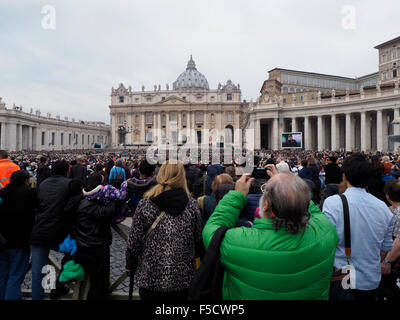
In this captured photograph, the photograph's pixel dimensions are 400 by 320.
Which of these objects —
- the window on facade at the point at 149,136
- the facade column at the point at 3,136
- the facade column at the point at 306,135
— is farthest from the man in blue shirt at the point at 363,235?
the window on facade at the point at 149,136

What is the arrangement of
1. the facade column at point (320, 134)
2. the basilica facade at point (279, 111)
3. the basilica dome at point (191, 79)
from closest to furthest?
1. the basilica facade at point (279, 111)
2. the facade column at point (320, 134)
3. the basilica dome at point (191, 79)

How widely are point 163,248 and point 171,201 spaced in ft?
1.43

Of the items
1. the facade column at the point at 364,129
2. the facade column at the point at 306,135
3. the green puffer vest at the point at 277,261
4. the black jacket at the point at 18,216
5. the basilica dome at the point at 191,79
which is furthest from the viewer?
the basilica dome at the point at 191,79

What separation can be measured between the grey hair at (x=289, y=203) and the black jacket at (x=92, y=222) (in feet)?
7.25

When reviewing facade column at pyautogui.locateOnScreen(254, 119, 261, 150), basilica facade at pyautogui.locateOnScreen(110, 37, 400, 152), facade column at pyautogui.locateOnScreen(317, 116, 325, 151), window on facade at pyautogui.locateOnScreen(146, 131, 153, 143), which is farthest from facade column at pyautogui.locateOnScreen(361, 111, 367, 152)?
window on facade at pyautogui.locateOnScreen(146, 131, 153, 143)

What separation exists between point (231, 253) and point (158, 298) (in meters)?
1.16

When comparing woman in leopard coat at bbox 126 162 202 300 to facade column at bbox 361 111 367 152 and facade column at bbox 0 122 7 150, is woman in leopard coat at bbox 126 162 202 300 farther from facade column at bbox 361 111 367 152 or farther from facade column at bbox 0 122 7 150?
facade column at bbox 0 122 7 150

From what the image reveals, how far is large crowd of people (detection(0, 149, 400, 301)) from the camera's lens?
1.67 m

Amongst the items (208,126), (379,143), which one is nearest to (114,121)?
(208,126)

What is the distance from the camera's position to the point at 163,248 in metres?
2.38

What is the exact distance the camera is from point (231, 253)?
1.71 meters

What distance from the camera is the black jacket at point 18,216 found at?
11.3ft

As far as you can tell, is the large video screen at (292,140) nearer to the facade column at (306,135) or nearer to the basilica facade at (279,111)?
the basilica facade at (279,111)
